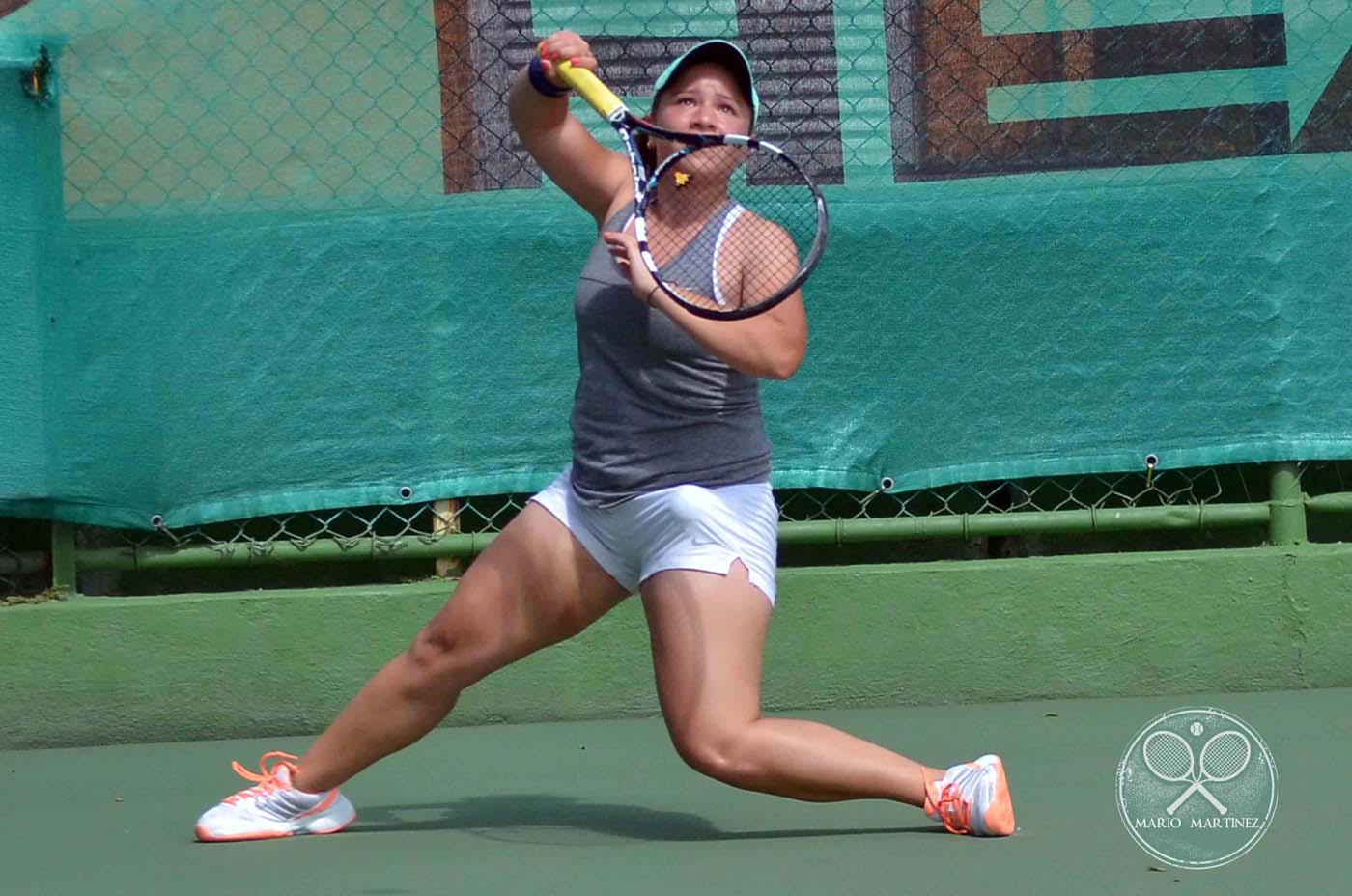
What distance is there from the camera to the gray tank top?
3445 mm

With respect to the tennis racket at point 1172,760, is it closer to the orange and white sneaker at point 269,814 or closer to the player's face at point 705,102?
the player's face at point 705,102

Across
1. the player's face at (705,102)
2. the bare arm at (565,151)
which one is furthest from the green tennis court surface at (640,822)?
the player's face at (705,102)

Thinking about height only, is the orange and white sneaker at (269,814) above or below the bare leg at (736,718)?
below

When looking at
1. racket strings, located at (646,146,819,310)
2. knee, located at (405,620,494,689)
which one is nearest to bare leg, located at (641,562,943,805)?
knee, located at (405,620,494,689)

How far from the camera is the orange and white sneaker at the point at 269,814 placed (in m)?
3.71

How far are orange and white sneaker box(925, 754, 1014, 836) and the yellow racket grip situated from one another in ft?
4.75

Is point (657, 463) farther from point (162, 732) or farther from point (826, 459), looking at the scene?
point (162, 732)

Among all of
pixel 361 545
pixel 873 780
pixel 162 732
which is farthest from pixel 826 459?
pixel 162 732

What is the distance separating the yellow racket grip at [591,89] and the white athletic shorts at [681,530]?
736mm

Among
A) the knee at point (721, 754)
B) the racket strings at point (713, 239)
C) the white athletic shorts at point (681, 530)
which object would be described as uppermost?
the racket strings at point (713, 239)

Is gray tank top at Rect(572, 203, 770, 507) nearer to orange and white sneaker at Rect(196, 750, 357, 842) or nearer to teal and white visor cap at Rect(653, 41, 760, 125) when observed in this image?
teal and white visor cap at Rect(653, 41, 760, 125)

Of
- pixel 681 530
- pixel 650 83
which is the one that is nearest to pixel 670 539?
pixel 681 530

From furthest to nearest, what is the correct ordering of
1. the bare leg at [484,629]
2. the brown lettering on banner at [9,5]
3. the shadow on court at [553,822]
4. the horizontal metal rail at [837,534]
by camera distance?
1. the brown lettering on banner at [9,5]
2. the horizontal metal rail at [837,534]
3. the shadow on court at [553,822]
4. the bare leg at [484,629]

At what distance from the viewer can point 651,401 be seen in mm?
3469
